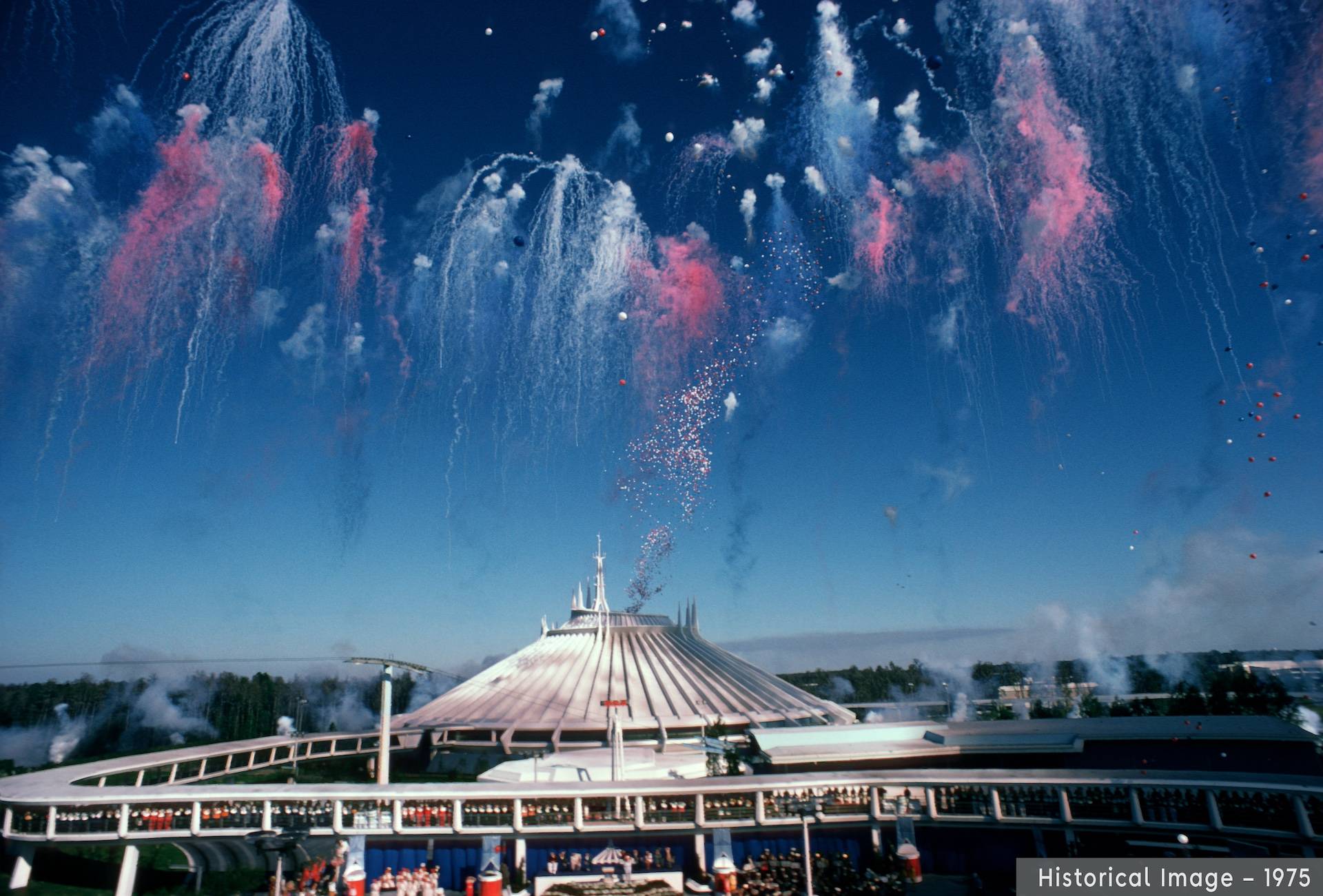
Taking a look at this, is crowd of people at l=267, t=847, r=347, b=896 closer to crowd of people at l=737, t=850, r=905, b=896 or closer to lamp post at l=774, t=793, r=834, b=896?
crowd of people at l=737, t=850, r=905, b=896

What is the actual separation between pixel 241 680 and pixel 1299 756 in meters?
154

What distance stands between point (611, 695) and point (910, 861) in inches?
1495

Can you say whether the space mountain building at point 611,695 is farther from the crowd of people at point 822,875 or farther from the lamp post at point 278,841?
the lamp post at point 278,841

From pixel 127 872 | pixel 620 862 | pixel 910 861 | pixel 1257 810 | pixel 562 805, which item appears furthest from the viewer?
pixel 127 872

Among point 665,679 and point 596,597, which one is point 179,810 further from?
point 596,597

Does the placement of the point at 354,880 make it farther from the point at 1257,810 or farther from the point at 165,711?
the point at 165,711

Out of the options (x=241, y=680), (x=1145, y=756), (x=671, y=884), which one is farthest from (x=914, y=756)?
(x=241, y=680)

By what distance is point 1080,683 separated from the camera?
453 feet

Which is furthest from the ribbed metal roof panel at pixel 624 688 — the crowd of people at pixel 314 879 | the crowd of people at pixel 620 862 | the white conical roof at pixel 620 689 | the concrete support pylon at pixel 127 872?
the concrete support pylon at pixel 127 872

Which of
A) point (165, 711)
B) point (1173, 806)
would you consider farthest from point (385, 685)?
point (165, 711)

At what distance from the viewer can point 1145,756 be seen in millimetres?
33062

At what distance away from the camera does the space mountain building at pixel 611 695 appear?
178 feet

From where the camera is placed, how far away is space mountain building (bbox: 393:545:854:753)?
5431 centimetres

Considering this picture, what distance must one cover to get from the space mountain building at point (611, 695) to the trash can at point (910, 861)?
18.4m
